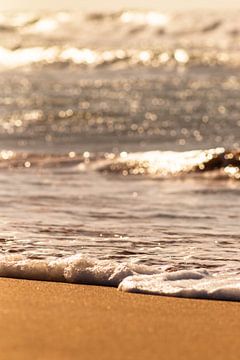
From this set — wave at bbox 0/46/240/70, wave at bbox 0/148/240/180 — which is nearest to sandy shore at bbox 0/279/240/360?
wave at bbox 0/148/240/180

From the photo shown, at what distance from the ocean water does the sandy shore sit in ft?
0.75

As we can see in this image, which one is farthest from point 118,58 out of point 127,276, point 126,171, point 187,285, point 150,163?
point 187,285

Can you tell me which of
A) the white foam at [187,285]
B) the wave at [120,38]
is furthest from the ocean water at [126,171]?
the wave at [120,38]

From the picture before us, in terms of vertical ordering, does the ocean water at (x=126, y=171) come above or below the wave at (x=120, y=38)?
below

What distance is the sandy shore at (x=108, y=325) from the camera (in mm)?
3633

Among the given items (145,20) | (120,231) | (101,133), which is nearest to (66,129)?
(101,133)

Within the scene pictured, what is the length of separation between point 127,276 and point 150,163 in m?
6.12

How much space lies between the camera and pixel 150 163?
436 inches

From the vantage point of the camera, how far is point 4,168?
1070cm

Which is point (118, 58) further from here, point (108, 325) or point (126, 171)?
point (108, 325)

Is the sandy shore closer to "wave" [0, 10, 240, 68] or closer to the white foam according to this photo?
the white foam

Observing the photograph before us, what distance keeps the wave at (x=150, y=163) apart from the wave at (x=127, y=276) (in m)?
5.04

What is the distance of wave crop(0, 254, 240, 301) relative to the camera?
15.3ft

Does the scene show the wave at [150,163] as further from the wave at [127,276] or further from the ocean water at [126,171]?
the wave at [127,276]
